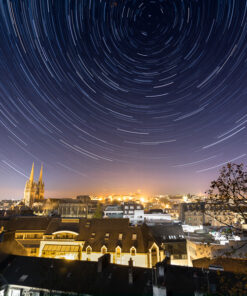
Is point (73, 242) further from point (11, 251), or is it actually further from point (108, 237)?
point (11, 251)

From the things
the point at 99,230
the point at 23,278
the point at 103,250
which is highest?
the point at 99,230

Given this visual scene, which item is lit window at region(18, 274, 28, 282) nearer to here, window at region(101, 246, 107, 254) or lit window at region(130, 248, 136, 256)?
window at region(101, 246, 107, 254)

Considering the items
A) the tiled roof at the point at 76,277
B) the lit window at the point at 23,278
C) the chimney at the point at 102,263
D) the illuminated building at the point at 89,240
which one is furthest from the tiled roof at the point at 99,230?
the lit window at the point at 23,278

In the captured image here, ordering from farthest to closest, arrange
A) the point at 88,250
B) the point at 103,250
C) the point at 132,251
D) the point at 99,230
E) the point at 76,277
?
the point at 99,230
the point at 88,250
the point at 103,250
the point at 132,251
the point at 76,277

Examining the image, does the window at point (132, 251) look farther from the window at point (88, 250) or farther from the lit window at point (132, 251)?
the window at point (88, 250)

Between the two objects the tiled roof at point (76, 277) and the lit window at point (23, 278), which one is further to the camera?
the lit window at point (23, 278)

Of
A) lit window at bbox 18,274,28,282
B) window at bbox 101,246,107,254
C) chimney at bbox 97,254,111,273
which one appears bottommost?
lit window at bbox 18,274,28,282

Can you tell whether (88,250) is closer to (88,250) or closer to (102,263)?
(88,250)

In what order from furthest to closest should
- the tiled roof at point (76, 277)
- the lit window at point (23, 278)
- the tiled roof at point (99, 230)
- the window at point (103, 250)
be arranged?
the tiled roof at point (99, 230), the window at point (103, 250), the lit window at point (23, 278), the tiled roof at point (76, 277)

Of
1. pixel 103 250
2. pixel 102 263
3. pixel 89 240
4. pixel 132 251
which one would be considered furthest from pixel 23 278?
pixel 132 251

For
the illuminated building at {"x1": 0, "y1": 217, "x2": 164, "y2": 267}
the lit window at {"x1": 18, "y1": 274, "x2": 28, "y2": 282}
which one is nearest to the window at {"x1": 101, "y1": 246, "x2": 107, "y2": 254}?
the illuminated building at {"x1": 0, "y1": 217, "x2": 164, "y2": 267}

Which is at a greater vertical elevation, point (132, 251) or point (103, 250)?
point (132, 251)

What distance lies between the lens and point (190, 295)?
22.8 meters

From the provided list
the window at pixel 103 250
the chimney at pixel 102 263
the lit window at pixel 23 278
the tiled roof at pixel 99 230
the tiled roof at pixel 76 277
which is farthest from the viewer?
the tiled roof at pixel 99 230
